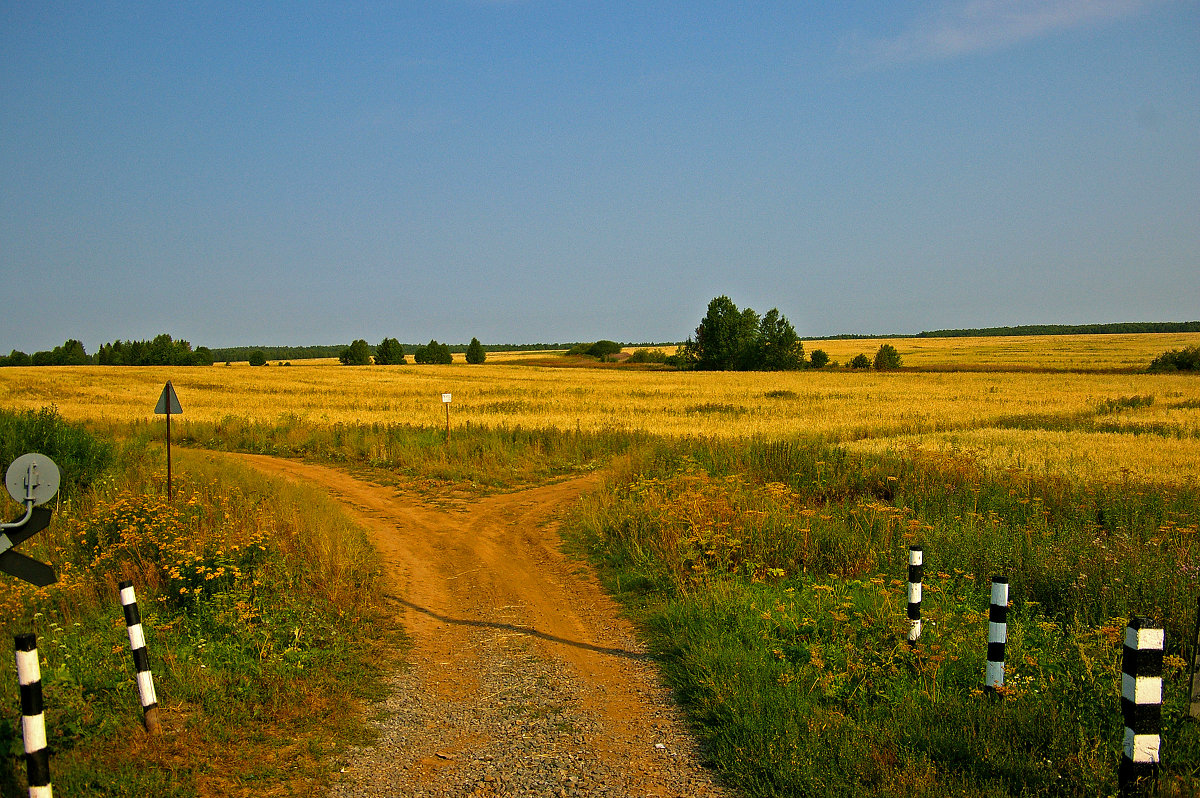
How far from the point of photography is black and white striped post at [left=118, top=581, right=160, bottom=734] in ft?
17.4

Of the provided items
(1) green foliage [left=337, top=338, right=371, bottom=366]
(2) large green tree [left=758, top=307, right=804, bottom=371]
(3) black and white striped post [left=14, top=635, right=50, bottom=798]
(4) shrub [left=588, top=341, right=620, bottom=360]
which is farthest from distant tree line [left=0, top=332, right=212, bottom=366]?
(3) black and white striped post [left=14, top=635, right=50, bottom=798]

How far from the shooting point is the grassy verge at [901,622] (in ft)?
15.8

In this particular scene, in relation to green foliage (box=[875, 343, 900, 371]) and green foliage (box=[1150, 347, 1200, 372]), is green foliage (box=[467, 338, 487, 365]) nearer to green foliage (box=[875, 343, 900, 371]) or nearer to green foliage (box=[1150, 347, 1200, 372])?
green foliage (box=[875, 343, 900, 371])

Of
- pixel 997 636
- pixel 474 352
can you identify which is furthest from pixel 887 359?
pixel 997 636

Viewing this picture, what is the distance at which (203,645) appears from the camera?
21.7 feet

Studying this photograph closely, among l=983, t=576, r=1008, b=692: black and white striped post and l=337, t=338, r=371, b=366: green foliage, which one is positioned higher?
l=337, t=338, r=371, b=366: green foliage

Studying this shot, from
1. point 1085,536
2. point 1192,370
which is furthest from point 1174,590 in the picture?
point 1192,370

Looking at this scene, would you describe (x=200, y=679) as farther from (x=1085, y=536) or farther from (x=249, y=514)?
(x=1085, y=536)

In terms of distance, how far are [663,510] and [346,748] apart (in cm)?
667

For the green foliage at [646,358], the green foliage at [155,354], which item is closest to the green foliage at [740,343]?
the green foliage at [646,358]

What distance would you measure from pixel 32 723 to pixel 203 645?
2.44m

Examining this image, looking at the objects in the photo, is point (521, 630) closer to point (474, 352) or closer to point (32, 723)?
point (32, 723)

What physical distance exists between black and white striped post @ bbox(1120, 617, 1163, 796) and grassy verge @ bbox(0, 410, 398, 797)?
16.6ft

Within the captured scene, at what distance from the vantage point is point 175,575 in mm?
7445
